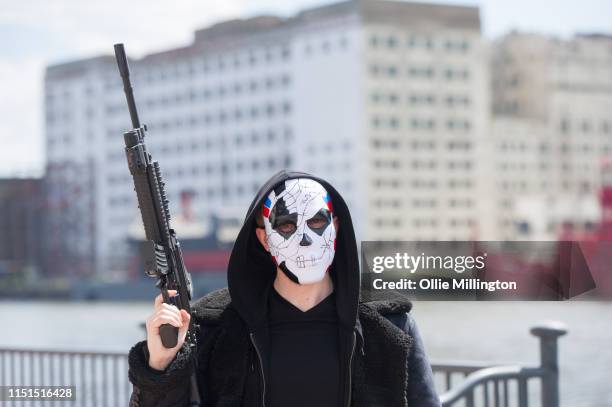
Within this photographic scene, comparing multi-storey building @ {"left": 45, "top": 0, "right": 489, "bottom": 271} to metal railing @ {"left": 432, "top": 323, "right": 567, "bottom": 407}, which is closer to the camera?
metal railing @ {"left": 432, "top": 323, "right": 567, "bottom": 407}

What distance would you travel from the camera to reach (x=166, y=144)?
296 ft

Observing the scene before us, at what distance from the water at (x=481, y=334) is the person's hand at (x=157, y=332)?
3.77m

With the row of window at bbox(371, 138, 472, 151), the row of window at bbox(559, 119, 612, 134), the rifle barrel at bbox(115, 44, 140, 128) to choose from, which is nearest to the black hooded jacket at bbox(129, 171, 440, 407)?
the rifle barrel at bbox(115, 44, 140, 128)

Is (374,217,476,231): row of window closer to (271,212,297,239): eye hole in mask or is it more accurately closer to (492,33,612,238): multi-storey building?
(492,33,612,238): multi-storey building

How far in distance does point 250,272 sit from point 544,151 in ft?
270

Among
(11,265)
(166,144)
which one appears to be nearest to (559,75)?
(166,144)

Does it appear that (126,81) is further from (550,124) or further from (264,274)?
(550,124)

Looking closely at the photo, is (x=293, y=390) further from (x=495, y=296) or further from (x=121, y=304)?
(x=121, y=304)

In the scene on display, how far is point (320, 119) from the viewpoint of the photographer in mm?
78750

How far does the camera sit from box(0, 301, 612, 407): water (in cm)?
1877

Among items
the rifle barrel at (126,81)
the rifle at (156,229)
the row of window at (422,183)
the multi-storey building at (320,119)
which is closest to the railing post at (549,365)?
the rifle at (156,229)

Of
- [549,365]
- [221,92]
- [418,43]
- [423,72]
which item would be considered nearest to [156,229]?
[549,365]

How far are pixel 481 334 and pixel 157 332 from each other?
3132 cm

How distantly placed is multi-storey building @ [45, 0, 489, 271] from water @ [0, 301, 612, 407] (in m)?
25.9
